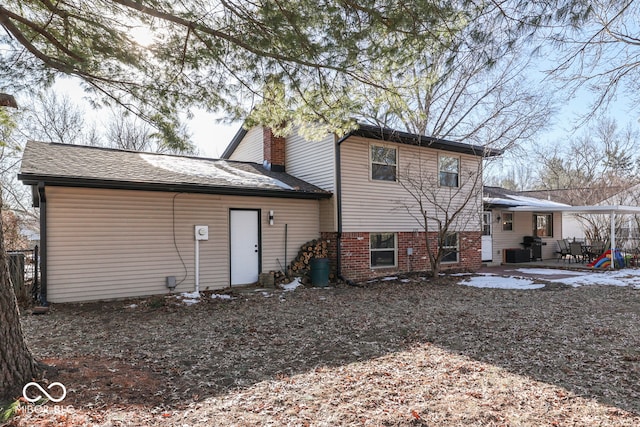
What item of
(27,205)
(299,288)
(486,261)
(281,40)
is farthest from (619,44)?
(27,205)

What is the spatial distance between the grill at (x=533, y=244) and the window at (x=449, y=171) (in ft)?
18.9

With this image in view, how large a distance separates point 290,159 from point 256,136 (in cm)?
186

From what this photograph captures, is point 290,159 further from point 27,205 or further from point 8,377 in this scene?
point 27,205

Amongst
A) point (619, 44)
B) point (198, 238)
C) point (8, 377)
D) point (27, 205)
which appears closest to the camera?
point (8, 377)

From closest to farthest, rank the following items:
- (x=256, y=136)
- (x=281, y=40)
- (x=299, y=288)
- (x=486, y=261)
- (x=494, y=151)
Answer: (x=281, y=40)
(x=299, y=288)
(x=494, y=151)
(x=256, y=136)
(x=486, y=261)

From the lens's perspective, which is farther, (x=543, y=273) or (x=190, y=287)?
(x=543, y=273)

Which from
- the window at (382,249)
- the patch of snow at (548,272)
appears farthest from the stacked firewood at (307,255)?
the patch of snow at (548,272)

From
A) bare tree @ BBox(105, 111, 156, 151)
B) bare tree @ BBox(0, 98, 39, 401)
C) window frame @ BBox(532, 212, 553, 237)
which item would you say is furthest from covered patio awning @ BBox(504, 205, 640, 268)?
bare tree @ BBox(105, 111, 156, 151)

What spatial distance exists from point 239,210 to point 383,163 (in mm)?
4222

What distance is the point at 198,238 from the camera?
28.7ft

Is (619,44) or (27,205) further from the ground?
(619,44)

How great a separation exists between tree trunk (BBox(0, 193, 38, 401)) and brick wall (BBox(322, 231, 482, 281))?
7437 mm

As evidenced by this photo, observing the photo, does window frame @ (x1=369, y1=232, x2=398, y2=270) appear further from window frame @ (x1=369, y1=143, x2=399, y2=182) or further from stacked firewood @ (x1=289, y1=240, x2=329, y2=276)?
window frame @ (x1=369, y1=143, x2=399, y2=182)

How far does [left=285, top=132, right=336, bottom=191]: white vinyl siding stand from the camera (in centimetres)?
1029
